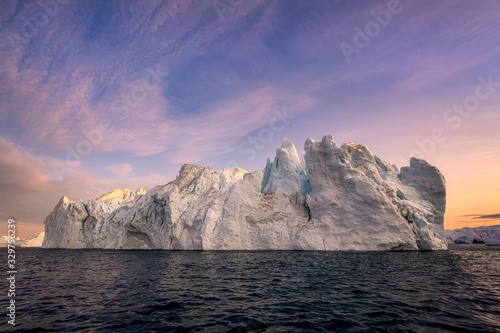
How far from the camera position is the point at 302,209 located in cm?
3862

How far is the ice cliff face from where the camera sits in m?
33.2

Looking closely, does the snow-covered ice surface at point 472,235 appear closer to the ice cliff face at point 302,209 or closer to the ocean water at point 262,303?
the ice cliff face at point 302,209

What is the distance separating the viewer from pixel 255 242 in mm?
37125

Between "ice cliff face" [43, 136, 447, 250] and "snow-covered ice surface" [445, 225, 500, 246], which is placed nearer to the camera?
"ice cliff face" [43, 136, 447, 250]

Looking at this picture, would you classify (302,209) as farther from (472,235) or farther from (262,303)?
(472,235)

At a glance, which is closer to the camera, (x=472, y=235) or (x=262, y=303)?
(x=262, y=303)

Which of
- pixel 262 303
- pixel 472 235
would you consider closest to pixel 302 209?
pixel 262 303

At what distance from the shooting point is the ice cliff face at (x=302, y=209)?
33.2 meters

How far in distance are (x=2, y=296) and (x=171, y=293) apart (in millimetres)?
6985

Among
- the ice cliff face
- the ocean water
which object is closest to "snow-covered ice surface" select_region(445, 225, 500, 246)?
the ice cliff face

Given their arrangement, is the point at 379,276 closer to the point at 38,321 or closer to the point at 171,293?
the point at 171,293

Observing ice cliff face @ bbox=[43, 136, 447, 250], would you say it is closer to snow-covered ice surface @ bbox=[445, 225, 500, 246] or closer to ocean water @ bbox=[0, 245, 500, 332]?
ocean water @ bbox=[0, 245, 500, 332]

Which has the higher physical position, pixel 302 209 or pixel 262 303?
pixel 302 209

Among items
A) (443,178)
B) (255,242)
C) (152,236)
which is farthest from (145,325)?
(443,178)
